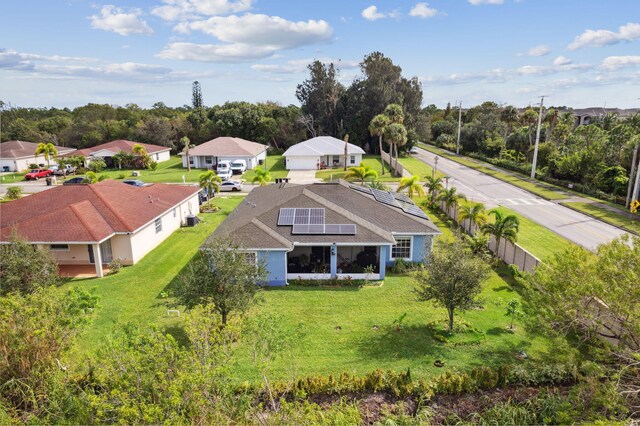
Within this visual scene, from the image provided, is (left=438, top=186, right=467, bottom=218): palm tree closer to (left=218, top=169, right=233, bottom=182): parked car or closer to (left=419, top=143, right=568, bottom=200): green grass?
(left=419, top=143, right=568, bottom=200): green grass

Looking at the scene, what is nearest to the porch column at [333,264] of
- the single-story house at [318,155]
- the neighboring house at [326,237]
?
the neighboring house at [326,237]

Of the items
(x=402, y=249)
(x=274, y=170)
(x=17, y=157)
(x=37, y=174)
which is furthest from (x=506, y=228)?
(x=17, y=157)

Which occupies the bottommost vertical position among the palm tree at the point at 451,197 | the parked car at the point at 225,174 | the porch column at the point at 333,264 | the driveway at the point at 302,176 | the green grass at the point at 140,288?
the green grass at the point at 140,288

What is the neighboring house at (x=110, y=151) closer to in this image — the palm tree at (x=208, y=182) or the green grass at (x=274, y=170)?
the green grass at (x=274, y=170)

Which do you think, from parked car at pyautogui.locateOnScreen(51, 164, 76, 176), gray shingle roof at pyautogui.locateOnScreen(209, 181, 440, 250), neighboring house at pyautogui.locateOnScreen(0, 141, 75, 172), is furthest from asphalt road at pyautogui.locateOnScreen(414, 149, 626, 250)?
neighboring house at pyautogui.locateOnScreen(0, 141, 75, 172)

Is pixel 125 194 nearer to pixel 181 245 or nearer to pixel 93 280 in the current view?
pixel 181 245

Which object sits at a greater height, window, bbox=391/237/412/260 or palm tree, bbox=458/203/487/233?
palm tree, bbox=458/203/487/233

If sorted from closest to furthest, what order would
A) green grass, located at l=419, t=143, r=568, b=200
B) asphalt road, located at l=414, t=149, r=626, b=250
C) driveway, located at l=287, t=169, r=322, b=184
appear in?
1. asphalt road, located at l=414, t=149, r=626, b=250
2. green grass, located at l=419, t=143, r=568, b=200
3. driveway, located at l=287, t=169, r=322, b=184
